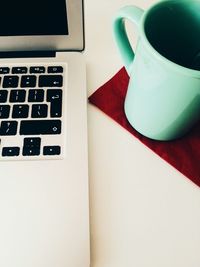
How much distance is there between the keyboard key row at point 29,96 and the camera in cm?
34

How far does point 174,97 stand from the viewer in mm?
274

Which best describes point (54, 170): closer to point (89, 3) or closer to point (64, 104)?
point (64, 104)

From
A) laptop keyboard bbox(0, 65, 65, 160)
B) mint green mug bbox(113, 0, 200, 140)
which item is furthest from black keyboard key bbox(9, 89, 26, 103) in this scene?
mint green mug bbox(113, 0, 200, 140)

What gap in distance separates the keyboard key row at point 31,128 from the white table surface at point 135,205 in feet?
0.17

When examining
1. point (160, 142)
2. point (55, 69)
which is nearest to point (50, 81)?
point (55, 69)

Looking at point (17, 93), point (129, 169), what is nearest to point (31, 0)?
point (17, 93)

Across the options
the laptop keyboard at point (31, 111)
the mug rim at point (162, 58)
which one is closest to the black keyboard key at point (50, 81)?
the laptop keyboard at point (31, 111)

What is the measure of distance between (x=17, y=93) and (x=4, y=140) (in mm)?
57

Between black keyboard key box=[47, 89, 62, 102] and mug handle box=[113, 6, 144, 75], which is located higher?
mug handle box=[113, 6, 144, 75]

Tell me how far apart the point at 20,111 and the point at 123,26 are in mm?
138

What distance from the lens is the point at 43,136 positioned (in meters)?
0.32

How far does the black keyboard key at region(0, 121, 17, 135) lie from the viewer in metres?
0.32

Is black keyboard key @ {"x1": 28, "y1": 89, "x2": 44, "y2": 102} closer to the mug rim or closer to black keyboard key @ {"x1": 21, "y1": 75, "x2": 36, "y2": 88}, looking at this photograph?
black keyboard key @ {"x1": 21, "y1": 75, "x2": 36, "y2": 88}

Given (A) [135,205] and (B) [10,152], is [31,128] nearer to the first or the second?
(B) [10,152]
